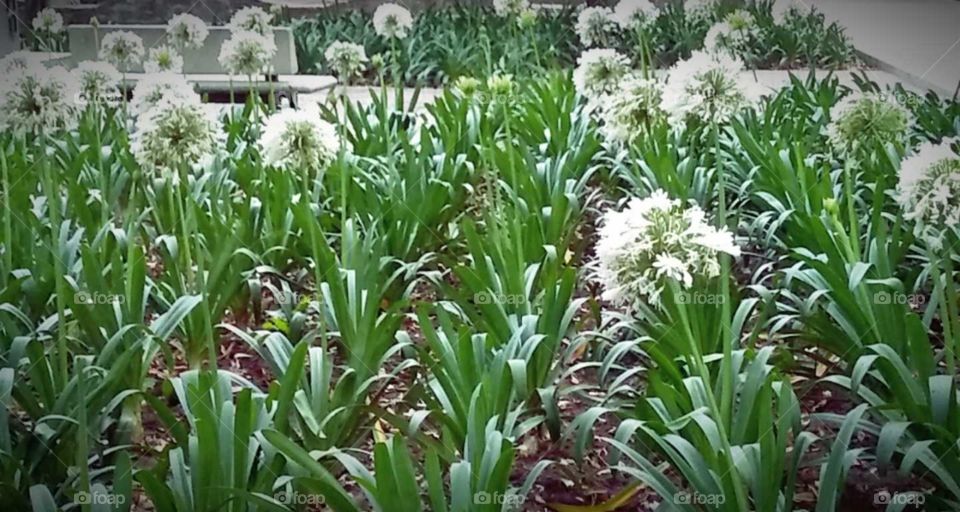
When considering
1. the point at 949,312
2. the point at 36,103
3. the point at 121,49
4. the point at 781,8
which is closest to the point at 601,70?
the point at 781,8

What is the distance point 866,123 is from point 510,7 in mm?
648

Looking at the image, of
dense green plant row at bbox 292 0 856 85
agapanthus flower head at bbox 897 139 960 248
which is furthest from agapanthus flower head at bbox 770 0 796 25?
agapanthus flower head at bbox 897 139 960 248

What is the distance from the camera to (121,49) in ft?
5.43

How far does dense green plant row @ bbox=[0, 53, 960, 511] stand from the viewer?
1288 mm

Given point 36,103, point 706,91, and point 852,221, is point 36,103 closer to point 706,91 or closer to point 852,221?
point 706,91

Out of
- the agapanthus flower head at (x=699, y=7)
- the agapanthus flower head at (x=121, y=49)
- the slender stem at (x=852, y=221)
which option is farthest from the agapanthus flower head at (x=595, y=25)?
the agapanthus flower head at (x=121, y=49)

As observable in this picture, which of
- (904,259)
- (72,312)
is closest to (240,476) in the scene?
(72,312)

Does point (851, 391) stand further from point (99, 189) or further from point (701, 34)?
point (99, 189)

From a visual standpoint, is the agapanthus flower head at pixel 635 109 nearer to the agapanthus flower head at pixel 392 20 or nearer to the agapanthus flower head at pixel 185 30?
the agapanthus flower head at pixel 392 20

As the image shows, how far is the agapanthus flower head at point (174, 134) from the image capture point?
1.48 meters

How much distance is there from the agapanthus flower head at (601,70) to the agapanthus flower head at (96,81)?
2.70 feet

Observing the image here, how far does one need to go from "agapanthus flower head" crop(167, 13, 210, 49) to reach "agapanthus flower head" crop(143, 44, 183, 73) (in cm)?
2

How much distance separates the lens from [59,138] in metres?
1.63

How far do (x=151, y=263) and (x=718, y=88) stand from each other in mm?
994
